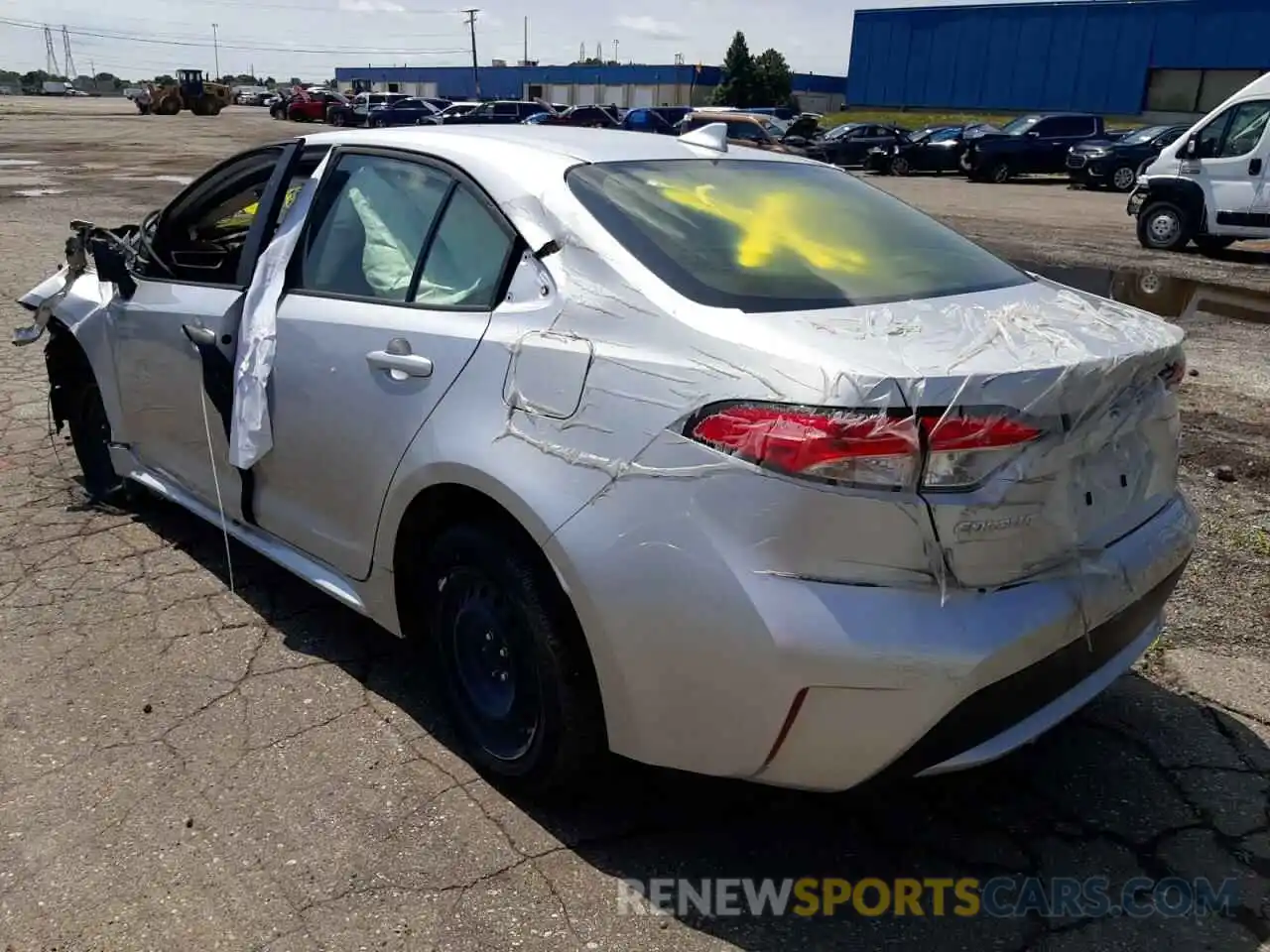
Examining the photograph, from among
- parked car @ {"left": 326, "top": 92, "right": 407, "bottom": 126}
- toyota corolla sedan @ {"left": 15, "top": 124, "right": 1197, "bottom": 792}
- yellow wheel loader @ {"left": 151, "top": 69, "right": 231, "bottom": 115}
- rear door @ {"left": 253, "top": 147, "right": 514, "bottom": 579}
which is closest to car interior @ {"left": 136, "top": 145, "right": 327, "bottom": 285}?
toyota corolla sedan @ {"left": 15, "top": 124, "right": 1197, "bottom": 792}

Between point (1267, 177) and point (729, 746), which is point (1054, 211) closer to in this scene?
point (1267, 177)

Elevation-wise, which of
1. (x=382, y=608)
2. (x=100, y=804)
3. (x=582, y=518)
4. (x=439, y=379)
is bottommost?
(x=100, y=804)

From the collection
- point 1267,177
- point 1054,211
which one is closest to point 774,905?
point 1267,177

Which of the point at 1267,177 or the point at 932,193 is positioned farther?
the point at 932,193

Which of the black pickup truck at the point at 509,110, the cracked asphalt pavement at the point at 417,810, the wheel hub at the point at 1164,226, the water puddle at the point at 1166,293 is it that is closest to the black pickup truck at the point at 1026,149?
the wheel hub at the point at 1164,226

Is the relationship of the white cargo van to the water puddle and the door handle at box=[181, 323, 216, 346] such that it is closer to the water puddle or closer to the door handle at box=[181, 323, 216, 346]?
the water puddle

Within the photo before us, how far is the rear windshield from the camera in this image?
2502 millimetres

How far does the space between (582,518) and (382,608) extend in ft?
3.40

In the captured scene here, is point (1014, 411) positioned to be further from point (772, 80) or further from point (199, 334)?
point (772, 80)

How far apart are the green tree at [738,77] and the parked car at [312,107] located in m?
28.1

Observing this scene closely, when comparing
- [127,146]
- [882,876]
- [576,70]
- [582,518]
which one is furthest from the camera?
[576,70]

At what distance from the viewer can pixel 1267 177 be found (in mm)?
13188

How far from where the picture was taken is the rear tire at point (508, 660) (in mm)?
2500

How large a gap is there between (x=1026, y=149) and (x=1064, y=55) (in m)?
Result: 25.8
